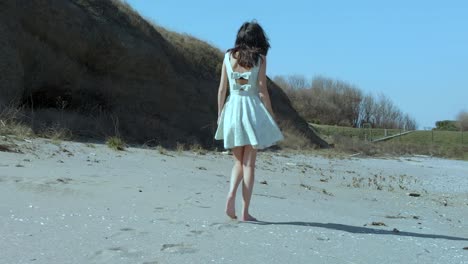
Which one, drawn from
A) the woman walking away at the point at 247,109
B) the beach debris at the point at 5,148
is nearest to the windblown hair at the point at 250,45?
the woman walking away at the point at 247,109

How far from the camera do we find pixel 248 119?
222 inches

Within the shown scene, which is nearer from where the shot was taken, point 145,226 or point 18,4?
point 145,226

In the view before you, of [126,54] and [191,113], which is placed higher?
[126,54]

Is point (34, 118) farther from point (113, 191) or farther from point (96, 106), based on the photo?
point (113, 191)

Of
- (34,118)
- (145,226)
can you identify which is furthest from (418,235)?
(34,118)

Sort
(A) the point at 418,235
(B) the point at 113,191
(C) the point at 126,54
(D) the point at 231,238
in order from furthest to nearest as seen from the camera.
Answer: (C) the point at 126,54 < (B) the point at 113,191 < (A) the point at 418,235 < (D) the point at 231,238

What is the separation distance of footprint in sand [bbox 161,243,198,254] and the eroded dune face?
10.4 m

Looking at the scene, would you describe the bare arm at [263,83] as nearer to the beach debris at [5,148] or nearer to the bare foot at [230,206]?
the bare foot at [230,206]

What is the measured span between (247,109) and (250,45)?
2.09 feet

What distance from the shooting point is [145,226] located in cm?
506

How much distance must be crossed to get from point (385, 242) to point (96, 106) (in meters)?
15.7

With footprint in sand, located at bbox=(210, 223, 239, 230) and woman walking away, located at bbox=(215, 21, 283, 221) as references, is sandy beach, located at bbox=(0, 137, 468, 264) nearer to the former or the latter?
footprint in sand, located at bbox=(210, 223, 239, 230)

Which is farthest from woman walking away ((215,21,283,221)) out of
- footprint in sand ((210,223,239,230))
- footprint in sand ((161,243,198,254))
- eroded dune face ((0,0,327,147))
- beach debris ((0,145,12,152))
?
eroded dune face ((0,0,327,147))

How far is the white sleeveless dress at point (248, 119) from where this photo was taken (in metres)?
5.61
